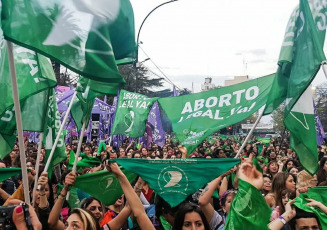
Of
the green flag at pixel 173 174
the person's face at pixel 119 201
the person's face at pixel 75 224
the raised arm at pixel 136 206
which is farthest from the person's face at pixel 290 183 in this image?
the person's face at pixel 75 224

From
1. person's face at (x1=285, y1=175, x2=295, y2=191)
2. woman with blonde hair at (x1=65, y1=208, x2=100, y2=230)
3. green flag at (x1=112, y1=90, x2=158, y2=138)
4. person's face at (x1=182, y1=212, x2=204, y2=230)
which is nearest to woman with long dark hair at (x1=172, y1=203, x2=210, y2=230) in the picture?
person's face at (x1=182, y1=212, x2=204, y2=230)

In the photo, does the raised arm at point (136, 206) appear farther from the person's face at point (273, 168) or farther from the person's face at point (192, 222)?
the person's face at point (273, 168)

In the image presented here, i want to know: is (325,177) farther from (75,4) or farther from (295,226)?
(75,4)

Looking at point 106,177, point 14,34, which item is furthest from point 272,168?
point 14,34

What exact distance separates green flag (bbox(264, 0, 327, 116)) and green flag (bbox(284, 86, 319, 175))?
0.62 feet

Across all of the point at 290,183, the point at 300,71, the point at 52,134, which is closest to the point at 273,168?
the point at 290,183

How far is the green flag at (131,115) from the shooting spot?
1254 centimetres

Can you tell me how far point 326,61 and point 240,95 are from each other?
2.58 metres

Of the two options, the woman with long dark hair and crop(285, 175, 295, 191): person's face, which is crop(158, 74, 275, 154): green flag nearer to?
crop(285, 175, 295, 191): person's face

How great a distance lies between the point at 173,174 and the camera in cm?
418

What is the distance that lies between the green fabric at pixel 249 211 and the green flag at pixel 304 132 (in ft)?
6.81

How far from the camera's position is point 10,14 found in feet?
11.7

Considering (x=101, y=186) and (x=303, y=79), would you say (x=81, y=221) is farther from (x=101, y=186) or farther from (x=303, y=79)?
(x=303, y=79)

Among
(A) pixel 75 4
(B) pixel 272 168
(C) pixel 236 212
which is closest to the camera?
(C) pixel 236 212
